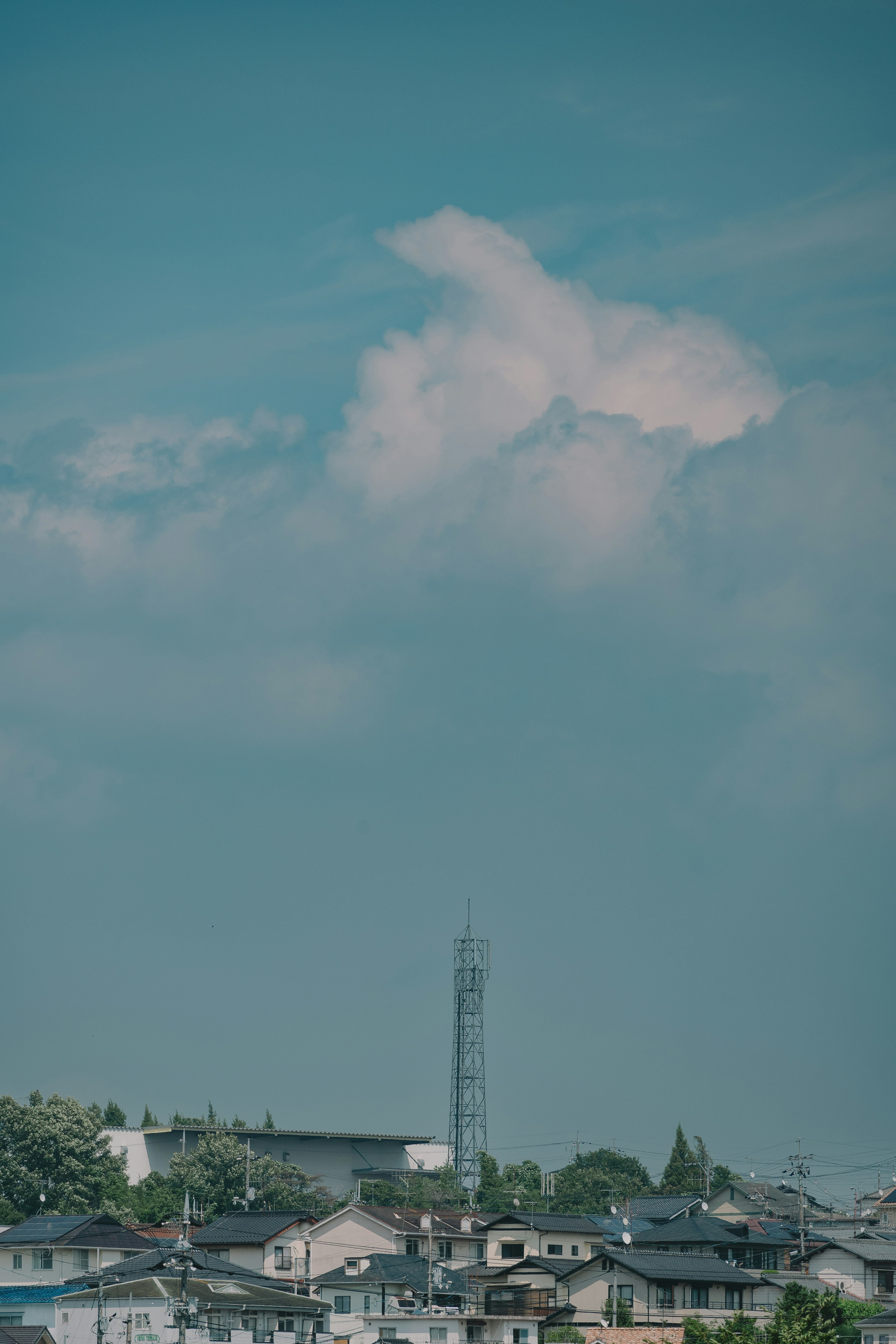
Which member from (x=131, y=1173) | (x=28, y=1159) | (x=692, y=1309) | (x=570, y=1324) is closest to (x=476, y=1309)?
(x=570, y=1324)

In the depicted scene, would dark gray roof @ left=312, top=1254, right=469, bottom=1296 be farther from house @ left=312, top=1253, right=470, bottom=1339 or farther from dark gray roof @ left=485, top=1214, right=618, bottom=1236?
dark gray roof @ left=485, top=1214, right=618, bottom=1236

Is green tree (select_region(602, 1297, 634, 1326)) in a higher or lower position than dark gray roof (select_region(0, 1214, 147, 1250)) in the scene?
lower

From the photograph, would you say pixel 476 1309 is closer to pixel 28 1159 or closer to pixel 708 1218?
pixel 708 1218

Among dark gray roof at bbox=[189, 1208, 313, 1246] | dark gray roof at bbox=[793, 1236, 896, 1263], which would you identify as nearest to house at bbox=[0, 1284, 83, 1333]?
dark gray roof at bbox=[189, 1208, 313, 1246]

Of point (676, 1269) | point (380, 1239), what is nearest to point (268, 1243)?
point (380, 1239)

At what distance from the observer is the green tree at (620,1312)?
68.3 meters

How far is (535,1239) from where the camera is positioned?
80.9m

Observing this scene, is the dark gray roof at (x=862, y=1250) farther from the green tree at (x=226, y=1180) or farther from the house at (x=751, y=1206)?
the green tree at (x=226, y=1180)

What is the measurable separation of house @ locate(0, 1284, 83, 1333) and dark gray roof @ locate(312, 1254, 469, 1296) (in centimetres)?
1422

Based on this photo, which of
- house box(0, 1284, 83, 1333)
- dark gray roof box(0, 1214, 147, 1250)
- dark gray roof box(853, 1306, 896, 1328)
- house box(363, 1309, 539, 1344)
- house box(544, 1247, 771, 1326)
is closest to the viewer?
house box(0, 1284, 83, 1333)

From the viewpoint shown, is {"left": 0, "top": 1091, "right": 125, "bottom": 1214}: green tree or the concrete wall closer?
{"left": 0, "top": 1091, "right": 125, "bottom": 1214}: green tree

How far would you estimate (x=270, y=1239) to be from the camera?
76.9 meters

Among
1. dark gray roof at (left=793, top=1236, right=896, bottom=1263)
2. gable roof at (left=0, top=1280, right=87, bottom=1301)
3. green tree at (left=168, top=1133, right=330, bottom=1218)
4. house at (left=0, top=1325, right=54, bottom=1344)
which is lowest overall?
house at (left=0, top=1325, right=54, bottom=1344)

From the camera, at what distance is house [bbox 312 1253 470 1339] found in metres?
68.1
